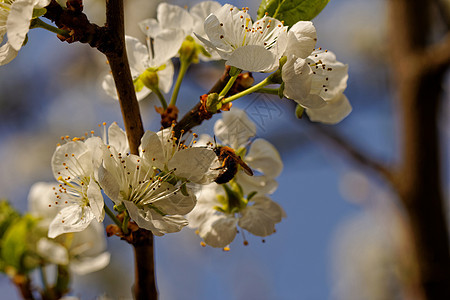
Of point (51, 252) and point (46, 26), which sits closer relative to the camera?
point (46, 26)

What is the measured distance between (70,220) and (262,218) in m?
0.30

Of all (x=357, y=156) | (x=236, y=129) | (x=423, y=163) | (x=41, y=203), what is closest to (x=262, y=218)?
(x=236, y=129)

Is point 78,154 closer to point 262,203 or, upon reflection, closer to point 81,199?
point 81,199

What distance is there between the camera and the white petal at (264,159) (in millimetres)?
813

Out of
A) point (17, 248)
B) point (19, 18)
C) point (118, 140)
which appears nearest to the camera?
point (19, 18)

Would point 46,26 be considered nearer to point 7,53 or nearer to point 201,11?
point 7,53

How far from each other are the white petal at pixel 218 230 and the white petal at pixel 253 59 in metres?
0.30

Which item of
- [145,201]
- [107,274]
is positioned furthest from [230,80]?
[107,274]

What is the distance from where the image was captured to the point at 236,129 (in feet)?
2.61

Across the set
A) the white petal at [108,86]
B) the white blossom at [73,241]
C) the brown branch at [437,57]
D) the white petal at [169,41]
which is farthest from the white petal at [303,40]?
the brown branch at [437,57]

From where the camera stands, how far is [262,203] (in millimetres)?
790

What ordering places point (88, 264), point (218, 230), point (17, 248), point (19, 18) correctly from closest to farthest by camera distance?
1. point (19, 18)
2. point (218, 230)
3. point (17, 248)
4. point (88, 264)

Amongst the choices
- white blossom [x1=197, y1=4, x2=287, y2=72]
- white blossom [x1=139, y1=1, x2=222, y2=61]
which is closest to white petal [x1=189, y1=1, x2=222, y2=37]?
white blossom [x1=139, y1=1, x2=222, y2=61]

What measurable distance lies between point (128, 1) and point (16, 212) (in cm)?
214
